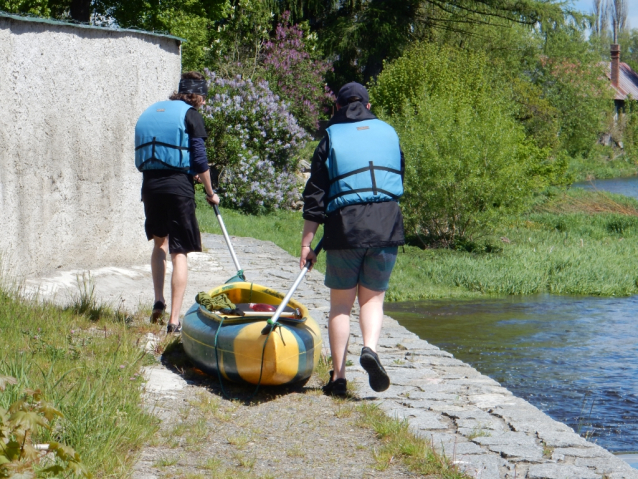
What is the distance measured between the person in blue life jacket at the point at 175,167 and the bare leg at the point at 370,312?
1.54 meters

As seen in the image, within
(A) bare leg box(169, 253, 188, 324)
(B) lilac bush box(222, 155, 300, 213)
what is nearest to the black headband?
(A) bare leg box(169, 253, 188, 324)

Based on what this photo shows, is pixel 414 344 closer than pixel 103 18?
Yes

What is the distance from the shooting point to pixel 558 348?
886cm

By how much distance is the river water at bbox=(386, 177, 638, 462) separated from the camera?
6473 millimetres

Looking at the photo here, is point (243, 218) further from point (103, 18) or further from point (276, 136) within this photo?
point (103, 18)

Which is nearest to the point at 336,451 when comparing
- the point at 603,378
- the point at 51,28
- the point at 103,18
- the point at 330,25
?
the point at 603,378

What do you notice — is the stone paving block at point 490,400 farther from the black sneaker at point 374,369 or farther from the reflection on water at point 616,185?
the reflection on water at point 616,185

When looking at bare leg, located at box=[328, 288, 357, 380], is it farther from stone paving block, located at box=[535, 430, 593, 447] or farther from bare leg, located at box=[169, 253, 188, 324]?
bare leg, located at box=[169, 253, 188, 324]

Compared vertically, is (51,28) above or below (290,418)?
above

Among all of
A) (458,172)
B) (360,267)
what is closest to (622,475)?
(360,267)

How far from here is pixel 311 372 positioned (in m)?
5.07

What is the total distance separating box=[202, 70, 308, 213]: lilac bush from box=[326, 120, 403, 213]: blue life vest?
39.5 feet

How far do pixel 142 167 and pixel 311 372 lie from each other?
2.01 m

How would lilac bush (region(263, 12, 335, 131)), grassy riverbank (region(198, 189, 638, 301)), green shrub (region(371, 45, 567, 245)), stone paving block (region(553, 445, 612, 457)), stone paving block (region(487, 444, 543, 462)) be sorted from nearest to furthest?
stone paving block (region(487, 444, 543, 462)) < stone paving block (region(553, 445, 612, 457)) < grassy riverbank (region(198, 189, 638, 301)) < green shrub (region(371, 45, 567, 245)) < lilac bush (region(263, 12, 335, 131))
